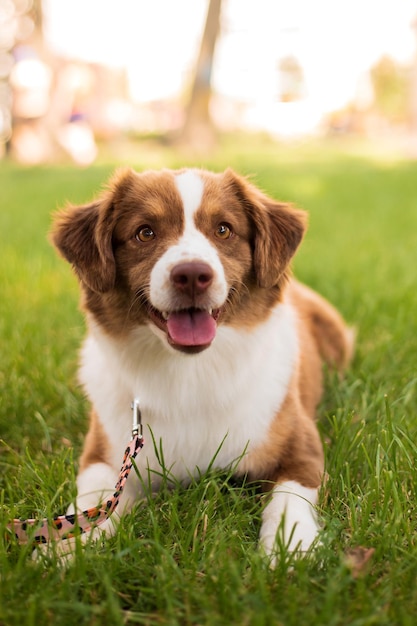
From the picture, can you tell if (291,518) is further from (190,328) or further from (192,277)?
(192,277)

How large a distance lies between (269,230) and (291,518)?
1338 millimetres

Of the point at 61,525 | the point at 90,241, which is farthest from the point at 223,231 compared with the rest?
the point at 61,525

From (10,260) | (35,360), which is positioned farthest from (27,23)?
(35,360)

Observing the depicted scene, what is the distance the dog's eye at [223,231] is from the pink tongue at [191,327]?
412 mm

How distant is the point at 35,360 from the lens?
4.15 metres

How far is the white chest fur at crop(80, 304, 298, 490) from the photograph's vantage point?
288 centimetres

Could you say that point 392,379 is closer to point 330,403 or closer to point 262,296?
point 330,403

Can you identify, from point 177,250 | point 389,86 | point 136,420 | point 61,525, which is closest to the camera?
point 61,525

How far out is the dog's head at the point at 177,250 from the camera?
8.75ft

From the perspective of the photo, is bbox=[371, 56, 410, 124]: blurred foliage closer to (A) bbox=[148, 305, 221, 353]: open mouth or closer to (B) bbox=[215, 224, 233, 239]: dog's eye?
(B) bbox=[215, 224, 233, 239]: dog's eye

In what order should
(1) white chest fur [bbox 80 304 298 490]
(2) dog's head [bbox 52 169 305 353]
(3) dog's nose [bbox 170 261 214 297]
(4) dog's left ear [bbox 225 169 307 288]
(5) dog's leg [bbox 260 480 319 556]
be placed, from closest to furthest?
(5) dog's leg [bbox 260 480 319 556]
(3) dog's nose [bbox 170 261 214 297]
(2) dog's head [bbox 52 169 305 353]
(1) white chest fur [bbox 80 304 298 490]
(4) dog's left ear [bbox 225 169 307 288]

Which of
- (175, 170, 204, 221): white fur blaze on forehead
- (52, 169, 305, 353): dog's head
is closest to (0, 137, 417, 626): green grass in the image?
(52, 169, 305, 353): dog's head

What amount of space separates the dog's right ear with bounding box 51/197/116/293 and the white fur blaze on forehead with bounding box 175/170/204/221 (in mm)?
361

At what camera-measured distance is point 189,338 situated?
106 inches
